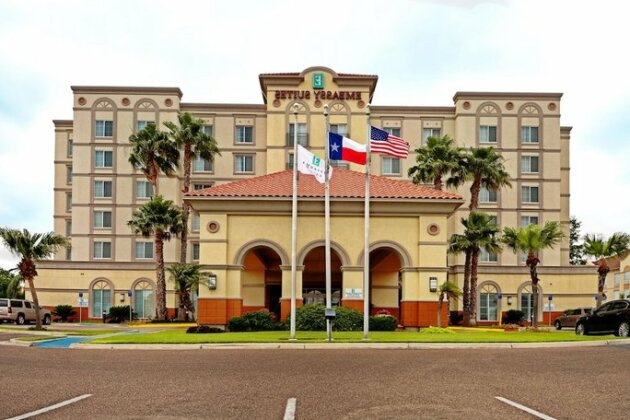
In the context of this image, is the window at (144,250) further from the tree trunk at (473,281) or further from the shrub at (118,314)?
the tree trunk at (473,281)

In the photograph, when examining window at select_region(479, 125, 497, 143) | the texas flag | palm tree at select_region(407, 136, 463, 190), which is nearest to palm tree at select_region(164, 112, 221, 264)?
palm tree at select_region(407, 136, 463, 190)

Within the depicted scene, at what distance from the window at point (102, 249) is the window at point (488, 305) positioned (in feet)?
110

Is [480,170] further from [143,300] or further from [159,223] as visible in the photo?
[143,300]

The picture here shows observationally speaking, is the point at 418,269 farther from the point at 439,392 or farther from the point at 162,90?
the point at 162,90

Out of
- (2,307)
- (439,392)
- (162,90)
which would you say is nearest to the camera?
(439,392)

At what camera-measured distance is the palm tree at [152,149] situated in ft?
165

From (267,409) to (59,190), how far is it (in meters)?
66.5

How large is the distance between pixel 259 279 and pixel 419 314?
895 centimetres

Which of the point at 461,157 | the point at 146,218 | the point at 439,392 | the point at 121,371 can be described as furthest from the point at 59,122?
the point at 439,392

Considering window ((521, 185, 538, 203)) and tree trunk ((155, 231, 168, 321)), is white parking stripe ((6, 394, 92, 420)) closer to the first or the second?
tree trunk ((155, 231, 168, 321))

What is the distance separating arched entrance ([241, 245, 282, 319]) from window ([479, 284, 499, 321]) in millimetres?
26132

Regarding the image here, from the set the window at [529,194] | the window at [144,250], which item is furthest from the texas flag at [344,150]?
the window at [529,194]

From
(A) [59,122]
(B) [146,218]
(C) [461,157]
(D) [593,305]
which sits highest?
(A) [59,122]

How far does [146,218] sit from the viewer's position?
4866cm
